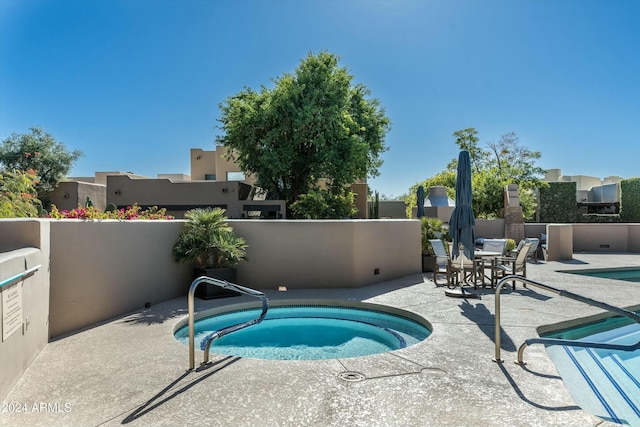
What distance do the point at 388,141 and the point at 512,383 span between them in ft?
78.6

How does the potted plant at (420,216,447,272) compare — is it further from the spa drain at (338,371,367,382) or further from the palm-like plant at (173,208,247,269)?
the spa drain at (338,371,367,382)

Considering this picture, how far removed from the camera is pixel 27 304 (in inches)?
166

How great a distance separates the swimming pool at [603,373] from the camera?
358cm

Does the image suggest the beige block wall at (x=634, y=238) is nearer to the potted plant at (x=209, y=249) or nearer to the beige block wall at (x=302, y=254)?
the beige block wall at (x=302, y=254)

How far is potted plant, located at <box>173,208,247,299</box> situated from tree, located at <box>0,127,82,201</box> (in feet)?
85.6

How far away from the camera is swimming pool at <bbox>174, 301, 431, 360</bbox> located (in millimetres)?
5566

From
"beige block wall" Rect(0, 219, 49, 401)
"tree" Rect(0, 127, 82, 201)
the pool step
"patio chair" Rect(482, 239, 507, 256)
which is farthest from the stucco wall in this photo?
"tree" Rect(0, 127, 82, 201)

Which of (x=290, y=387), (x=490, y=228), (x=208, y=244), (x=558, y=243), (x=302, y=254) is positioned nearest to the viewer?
(x=290, y=387)

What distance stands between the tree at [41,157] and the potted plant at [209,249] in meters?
26.1

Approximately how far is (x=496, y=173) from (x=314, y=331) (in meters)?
28.4

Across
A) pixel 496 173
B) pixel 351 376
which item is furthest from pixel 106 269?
pixel 496 173

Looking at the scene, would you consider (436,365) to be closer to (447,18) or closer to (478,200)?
(447,18)

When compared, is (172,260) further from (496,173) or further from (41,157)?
(496,173)

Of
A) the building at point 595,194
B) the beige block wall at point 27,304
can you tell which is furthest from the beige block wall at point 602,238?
the beige block wall at point 27,304
